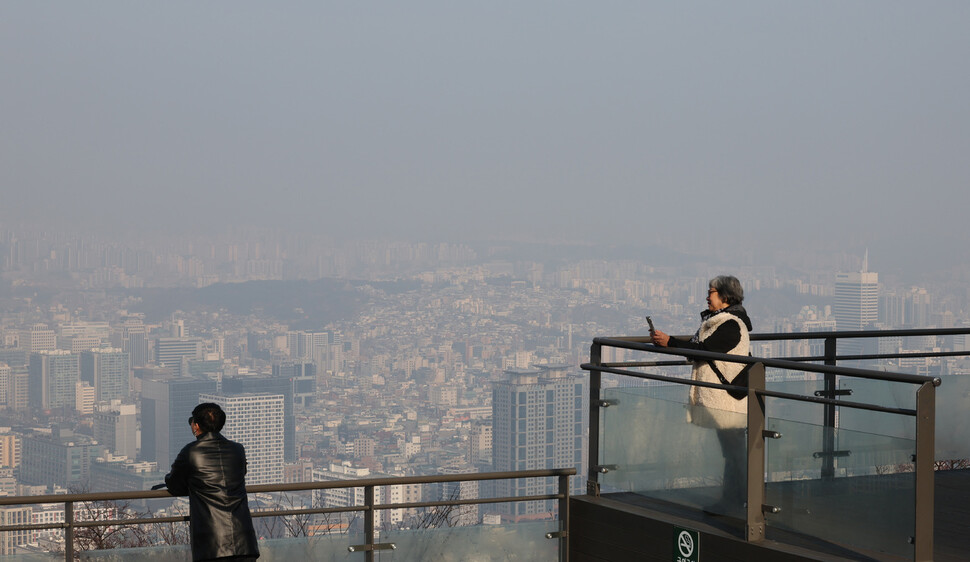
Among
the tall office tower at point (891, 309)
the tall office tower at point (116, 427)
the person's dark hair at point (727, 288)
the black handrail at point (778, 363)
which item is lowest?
the tall office tower at point (116, 427)

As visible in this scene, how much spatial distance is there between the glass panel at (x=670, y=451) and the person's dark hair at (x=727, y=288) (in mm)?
580

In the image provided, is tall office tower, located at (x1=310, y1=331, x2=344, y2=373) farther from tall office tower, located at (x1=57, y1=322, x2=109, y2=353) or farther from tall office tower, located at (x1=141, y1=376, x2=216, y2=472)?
tall office tower, located at (x1=57, y1=322, x2=109, y2=353)

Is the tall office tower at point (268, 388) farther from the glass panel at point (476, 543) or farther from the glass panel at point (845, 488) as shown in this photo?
the glass panel at point (845, 488)

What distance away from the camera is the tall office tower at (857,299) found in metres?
83.4

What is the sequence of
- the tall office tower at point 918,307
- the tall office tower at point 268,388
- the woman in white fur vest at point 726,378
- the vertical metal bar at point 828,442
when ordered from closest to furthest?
the vertical metal bar at point 828,442
the woman in white fur vest at point 726,378
the tall office tower at point 918,307
the tall office tower at point 268,388

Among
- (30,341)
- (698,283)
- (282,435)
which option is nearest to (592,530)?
(282,435)

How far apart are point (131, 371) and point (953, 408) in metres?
91.9

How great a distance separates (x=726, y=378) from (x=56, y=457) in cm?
7902

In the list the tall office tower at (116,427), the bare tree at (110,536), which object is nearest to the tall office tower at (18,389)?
the tall office tower at (116,427)

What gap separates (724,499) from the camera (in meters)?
6.94

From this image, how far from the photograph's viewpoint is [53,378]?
95812 millimetres

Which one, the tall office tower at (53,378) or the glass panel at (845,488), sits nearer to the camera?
the glass panel at (845,488)

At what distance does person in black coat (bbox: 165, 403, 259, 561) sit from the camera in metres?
6.62

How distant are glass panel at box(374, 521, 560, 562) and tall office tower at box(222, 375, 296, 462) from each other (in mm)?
76118
